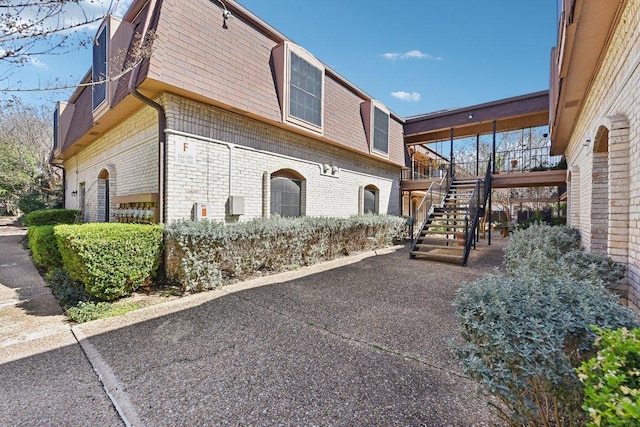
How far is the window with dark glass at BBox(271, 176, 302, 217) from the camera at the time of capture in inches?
328

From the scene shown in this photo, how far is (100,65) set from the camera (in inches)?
289

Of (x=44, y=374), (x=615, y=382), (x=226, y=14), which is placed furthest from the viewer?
(x=226, y=14)

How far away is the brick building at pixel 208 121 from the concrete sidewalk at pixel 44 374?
256 centimetres

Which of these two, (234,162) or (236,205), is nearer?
(236,205)

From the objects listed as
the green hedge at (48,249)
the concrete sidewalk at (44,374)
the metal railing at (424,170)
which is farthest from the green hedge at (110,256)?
the metal railing at (424,170)

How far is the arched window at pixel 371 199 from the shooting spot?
1256 centimetres

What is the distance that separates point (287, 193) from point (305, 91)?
3158 millimetres

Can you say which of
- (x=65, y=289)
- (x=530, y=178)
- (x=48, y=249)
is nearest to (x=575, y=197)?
(x=530, y=178)

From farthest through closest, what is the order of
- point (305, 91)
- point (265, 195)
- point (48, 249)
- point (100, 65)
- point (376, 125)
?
point (376, 125)
point (305, 91)
point (265, 195)
point (100, 65)
point (48, 249)

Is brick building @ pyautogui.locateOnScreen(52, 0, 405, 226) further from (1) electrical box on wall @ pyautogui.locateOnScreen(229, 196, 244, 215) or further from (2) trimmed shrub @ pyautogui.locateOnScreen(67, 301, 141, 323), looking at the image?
(2) trimmed shrub @ pyautogui.locateOnScreen(67, 301, 141, 323)

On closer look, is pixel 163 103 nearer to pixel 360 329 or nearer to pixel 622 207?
pixel 360 329

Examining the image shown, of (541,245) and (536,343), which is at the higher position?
(541,245)

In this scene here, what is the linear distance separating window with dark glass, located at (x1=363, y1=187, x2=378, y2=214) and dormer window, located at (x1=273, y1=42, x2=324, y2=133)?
4.55 m

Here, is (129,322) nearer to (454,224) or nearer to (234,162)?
(234,162)
